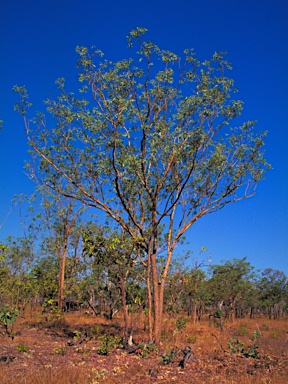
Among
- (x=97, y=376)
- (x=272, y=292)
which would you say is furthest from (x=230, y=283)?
(x=97, y=376)

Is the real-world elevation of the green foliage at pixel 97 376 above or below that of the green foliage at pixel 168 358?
above

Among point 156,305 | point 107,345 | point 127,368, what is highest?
point 156,305

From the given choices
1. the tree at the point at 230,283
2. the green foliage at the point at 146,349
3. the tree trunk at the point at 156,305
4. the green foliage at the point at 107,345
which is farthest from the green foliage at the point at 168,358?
the tree at the point at 230,283

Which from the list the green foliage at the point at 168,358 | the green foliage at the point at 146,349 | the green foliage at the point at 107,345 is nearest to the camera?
the green foliage at the point at 168,358

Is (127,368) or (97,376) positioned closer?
(97,376)

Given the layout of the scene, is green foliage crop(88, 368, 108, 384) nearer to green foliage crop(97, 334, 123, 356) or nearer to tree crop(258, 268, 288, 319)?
green foliage crop(97, 334, 123, 356)

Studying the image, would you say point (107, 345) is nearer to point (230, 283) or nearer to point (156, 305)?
point (156, 305)

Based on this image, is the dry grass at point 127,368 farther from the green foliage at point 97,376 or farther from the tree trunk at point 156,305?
the tree trunk at point 156,305

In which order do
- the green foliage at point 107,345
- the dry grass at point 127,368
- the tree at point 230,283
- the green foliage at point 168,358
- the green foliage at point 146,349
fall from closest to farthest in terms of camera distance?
1. the dry grass at point 127,368
2. the green foliage at point 168,358
3. the green foliage at point 107,345
4. the green foliage at point 146,349
5. the tree at point 230,283

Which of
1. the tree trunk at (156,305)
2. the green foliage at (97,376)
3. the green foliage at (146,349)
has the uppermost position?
the tree trunk at (156,305)

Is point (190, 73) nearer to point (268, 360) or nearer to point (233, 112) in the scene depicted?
point (233, 112)

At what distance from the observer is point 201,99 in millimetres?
13875

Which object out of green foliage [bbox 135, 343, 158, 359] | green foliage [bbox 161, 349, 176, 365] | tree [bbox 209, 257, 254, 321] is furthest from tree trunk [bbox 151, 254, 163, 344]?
tree [bbox 209, 257, 254, 321]

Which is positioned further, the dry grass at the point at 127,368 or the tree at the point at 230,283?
the tree at the point at 230,283
